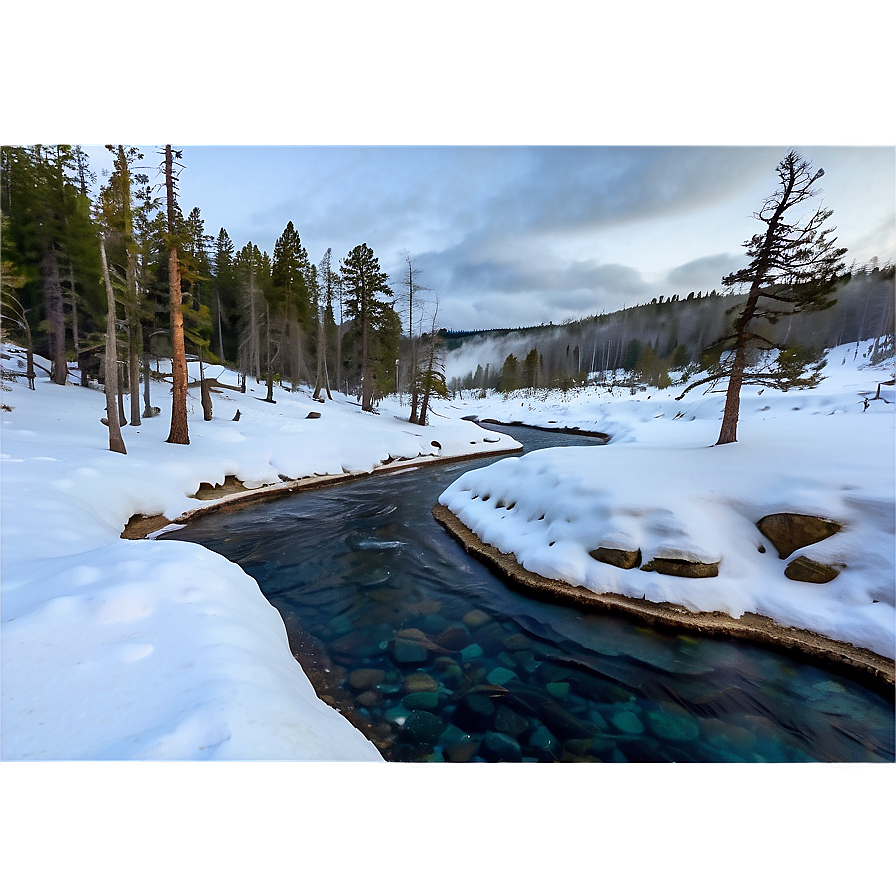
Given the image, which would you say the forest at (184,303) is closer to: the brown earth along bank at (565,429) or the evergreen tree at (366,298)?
the evergreen tree at (366,298)

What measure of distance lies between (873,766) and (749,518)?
11.7ft

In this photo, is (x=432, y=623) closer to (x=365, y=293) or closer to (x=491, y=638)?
(x=491, y=638)

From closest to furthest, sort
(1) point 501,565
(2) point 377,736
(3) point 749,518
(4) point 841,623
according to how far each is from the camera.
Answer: (2) point 377,736 < (4) point 841,623 < (3) point 749,518 < (1) point 501,565

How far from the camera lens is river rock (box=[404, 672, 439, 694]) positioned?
365cm

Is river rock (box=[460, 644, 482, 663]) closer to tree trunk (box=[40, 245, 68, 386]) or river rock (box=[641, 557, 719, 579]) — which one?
river rock (box=[641, 557, 719, 579])

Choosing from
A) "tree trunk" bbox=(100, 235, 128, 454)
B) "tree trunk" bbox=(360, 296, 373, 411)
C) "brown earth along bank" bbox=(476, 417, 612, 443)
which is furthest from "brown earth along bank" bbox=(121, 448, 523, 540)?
"brown earth along bank" bbox=(476, 417, 612, 443)

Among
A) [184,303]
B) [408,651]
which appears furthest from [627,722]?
[184,303]

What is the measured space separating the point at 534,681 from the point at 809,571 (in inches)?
166

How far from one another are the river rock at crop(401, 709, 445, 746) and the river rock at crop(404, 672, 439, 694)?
28 centimetres

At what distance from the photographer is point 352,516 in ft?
30.2

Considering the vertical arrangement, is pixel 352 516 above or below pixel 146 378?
below

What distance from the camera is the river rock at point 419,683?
3.65 meters
